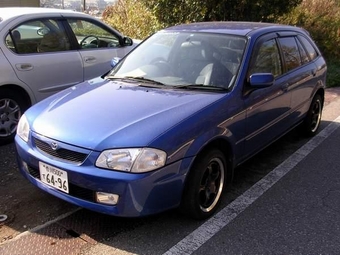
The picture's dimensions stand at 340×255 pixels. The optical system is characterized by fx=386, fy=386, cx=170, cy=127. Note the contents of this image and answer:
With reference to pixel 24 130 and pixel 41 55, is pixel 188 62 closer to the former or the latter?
pixel 24 130

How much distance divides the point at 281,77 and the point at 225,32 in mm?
817

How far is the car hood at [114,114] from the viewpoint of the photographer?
109 inches

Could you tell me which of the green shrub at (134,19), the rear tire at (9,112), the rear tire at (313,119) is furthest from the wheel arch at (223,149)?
the green shrub at (134,19)

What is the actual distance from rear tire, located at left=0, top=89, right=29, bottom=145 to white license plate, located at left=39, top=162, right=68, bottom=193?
1989mm

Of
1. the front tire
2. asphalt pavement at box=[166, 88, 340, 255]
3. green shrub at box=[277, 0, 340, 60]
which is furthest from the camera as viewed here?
green shrub at box=[277, 0, 340, 60]

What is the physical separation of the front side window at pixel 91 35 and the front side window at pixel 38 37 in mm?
243

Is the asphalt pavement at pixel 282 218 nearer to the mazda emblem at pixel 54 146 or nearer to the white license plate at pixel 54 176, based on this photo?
the white license plate at pixel 54 176

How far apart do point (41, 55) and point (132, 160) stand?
295 centimetres

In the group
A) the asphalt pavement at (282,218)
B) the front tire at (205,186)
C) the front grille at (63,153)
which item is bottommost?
the asphalt pavement at (282,218)

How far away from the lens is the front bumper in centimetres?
265

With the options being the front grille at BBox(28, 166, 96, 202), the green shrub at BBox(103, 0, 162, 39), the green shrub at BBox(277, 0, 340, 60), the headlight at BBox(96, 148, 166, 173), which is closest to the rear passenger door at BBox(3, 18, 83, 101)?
the front grille at BBox(28, 166, 96, 202)

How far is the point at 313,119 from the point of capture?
5387 millimetres

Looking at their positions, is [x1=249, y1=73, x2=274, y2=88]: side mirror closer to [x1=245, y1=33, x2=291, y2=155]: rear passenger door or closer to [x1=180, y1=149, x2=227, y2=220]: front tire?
[x1=245, y1=33, x2=291, y2=155]: rear passenger door

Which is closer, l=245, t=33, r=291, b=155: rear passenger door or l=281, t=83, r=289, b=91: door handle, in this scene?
l=245, t=33, r=291, b=155: rear passenger door
